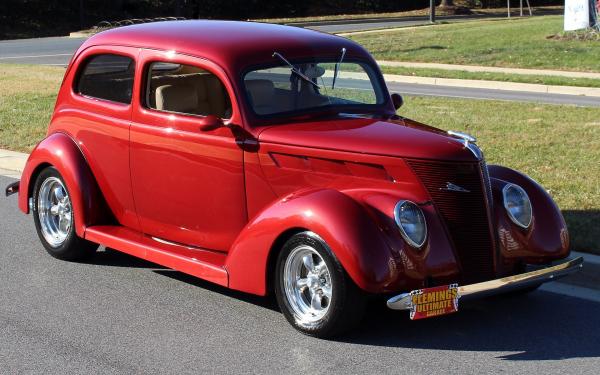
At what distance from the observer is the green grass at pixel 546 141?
27.7 feet

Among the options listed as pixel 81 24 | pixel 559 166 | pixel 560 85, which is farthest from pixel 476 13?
pixel 559 166

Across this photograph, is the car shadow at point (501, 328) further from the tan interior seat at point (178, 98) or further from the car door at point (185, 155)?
the tan interior seat at point (178, 98)

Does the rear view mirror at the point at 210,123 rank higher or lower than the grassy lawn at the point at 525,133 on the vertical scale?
higher

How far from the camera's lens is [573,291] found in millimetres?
6758

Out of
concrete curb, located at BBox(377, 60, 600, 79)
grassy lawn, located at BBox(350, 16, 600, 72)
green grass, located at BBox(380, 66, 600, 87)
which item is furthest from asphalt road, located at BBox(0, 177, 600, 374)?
grassy lawn, located at BBox(350, 16, 600, 72)

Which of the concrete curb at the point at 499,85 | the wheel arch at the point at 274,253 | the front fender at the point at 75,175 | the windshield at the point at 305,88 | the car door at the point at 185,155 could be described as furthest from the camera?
the concrete curb at the point at 499,85

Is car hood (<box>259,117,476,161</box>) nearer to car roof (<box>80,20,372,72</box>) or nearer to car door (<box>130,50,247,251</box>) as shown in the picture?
car door (<box>130,50,247,251</box>)

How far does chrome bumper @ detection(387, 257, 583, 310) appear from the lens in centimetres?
534

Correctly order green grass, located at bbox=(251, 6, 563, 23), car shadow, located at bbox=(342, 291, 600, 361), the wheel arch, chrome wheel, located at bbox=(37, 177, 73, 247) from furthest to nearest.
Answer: green grass, located at bbox=(251, 6, 563, 23)
chrome wheel, located at bbox=(37, 177, 73, 247)
the wheel arch
car shadow, located at bbox=(342, 291, 600, 361)

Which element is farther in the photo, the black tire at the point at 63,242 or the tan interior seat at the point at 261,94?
the black tire at the point at 63,242

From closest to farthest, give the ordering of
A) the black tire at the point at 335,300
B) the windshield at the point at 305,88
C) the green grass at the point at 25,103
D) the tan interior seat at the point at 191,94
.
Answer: the black tire at the point at 335,300 < the windshield at the point at 305,88 < the tan interior seat at the point at 191,94 < the green grass at the point at 25,103

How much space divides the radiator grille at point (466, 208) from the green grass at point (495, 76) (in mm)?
14808

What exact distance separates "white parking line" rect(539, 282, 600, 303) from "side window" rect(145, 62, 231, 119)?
2.54 meters

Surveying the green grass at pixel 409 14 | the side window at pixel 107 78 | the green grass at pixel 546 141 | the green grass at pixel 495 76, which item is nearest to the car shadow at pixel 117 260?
the side window at pixel 107 78
